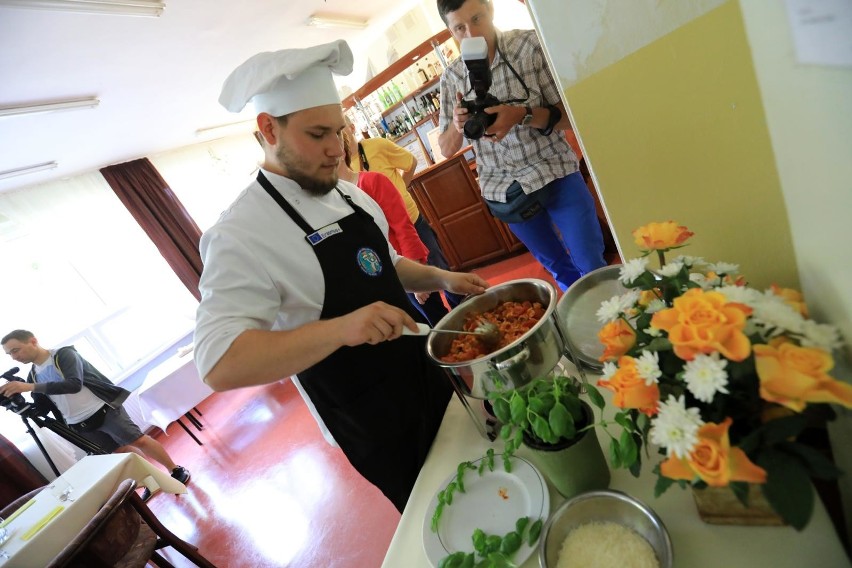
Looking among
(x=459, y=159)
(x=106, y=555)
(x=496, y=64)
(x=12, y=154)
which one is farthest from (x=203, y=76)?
(x=106, y=555)

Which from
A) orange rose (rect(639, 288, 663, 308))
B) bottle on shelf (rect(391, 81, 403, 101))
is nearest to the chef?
orange rose (rect(639, 288, 663, 308))

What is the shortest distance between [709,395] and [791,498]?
104mm

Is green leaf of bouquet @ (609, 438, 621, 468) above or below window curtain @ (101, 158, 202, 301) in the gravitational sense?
below

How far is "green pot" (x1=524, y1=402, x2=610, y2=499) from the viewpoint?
0.58 metres

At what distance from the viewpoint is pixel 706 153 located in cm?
67

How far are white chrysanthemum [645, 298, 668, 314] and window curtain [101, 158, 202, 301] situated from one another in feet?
19.2

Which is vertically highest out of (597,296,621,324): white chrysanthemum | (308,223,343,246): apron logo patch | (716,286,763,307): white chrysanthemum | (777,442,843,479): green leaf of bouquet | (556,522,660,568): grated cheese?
(308,223,343,246): apron logo patch

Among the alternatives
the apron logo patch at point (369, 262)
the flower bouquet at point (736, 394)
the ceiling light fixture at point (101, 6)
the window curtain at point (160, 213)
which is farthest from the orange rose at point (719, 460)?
the window curtain at point (160, 213)

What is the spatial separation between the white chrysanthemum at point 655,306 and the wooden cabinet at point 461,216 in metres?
3.55

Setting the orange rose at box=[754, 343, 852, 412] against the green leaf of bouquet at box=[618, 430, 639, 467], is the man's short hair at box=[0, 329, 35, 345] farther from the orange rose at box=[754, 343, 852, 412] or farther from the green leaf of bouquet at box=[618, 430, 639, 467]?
the orange rose at box=[754, 343, 852, 412]

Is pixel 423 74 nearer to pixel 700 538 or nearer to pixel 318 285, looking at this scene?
pixel 318 285

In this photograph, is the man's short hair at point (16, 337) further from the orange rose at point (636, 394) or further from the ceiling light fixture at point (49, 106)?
the orange rose at point (636, 394)

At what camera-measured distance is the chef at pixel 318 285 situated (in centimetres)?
85

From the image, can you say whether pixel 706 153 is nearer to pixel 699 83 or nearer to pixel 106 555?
pixel 699 83
